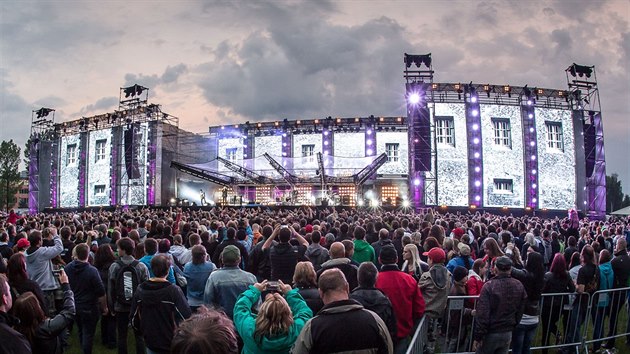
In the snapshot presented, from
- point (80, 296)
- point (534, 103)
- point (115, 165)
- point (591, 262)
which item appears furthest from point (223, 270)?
point (115, 165)

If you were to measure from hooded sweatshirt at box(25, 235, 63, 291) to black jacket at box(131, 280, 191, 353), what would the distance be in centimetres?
310

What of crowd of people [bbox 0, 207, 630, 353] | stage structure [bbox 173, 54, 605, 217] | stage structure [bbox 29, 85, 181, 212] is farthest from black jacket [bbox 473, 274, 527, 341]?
stage structure [bbox 29, 85, 181, 212]

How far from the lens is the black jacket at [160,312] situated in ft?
16.8

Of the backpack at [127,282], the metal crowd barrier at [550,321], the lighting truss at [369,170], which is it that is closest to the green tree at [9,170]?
the lighting truss at [369,170]

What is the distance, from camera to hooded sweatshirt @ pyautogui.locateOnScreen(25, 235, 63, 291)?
289 inches

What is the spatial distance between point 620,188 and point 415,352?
102 metres

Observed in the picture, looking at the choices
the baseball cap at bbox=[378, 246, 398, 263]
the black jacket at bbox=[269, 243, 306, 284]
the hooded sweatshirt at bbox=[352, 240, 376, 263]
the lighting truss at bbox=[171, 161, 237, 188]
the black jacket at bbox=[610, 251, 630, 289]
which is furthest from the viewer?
the lighting truss at bbox=[171, 161, 237, 188]

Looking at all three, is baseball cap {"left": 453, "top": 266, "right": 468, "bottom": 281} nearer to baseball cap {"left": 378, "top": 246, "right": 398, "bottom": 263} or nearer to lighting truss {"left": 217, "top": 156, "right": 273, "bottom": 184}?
baseball cap {"left": 378, "top": 246, "right": 398, "bottom": 263}

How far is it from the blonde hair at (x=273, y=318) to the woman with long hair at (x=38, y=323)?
75.7 inches

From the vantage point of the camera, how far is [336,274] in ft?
12.7

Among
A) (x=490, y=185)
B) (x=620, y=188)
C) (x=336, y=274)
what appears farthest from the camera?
(x=620, y=188)

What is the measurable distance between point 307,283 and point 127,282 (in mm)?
3129

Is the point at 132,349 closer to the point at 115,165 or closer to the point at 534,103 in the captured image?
the point at 534,103

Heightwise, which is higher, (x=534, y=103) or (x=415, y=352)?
(x=534, y=103)
